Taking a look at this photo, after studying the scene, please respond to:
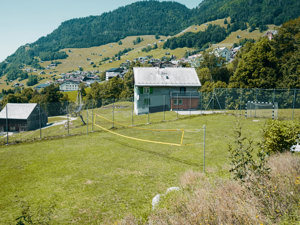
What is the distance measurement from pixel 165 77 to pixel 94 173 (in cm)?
3449

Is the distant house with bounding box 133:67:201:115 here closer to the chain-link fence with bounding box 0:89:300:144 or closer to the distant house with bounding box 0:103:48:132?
the chain-link fence with bounding box 0:89:300:144

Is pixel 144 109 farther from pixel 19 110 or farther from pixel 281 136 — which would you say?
pixel 281 136

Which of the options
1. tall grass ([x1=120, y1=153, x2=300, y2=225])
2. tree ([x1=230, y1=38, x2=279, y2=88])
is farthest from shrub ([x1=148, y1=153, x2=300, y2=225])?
tree ([x1=230, y1=38, x2=279, y2=88])

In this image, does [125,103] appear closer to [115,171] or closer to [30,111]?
[30,111]

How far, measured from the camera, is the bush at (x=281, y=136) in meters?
10.7

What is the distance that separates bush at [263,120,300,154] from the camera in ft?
35.1

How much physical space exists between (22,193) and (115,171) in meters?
4.32

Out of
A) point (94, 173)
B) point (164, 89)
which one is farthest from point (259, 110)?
point (94, 173)

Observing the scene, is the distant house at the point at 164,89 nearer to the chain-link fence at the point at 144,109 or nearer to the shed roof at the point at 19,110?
the chain-link fence at the point at 144,109

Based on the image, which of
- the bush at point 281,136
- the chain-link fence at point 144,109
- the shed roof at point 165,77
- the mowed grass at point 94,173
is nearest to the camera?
the mowed grass at point 94,173

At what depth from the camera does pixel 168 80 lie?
43.2 metres

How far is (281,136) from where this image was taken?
1082 cm

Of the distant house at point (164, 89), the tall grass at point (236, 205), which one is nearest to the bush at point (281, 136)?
the tall grass at point (236, 205)

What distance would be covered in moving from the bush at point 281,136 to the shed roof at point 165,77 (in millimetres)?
31725
